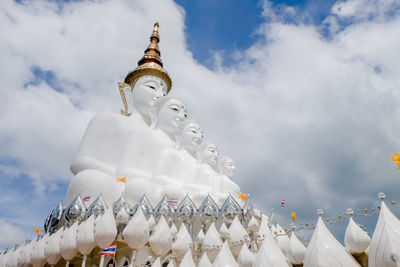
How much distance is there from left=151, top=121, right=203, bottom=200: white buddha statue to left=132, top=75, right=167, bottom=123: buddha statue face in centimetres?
210

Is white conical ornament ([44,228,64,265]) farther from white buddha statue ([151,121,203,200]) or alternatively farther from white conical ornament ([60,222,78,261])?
white buddha statue ([151,121,203,200])

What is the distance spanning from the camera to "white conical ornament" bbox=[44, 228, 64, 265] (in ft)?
31.6

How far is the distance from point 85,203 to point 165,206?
291 cm

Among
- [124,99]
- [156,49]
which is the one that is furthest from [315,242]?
[156,49]

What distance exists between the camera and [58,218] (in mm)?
10773

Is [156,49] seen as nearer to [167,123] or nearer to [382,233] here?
[167,123]

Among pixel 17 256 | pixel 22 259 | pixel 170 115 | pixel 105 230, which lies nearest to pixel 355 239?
pixel 105 230

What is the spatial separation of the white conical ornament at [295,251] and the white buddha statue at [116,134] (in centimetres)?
704

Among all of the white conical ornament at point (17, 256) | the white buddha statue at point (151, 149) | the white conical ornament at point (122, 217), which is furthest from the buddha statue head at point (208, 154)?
the white conical ornament at point (17, 256)

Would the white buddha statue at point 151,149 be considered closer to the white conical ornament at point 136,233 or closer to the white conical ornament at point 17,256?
the white conical ornament at point 136,233

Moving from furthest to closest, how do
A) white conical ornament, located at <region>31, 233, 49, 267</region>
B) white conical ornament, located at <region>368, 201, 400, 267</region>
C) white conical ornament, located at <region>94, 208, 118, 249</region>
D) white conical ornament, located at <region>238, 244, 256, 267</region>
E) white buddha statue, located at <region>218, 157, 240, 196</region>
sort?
white buddha statue, located at <region>218, 157, 240, 196</region>
white conical ornament, located at <region>31, 233, 49, 267</region>
white conical ornament, located at <region>94, 208, 118, 249</region>
white conical ornament, located at <region>238, 244, 256, 267</region>
white conical ornament, located at <region>368, 201, 400, 267</region>

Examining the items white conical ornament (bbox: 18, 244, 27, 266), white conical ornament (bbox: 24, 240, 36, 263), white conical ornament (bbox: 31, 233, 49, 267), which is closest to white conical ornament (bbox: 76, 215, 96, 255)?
white conical ornament (bbox: 31, 233, 49, 267)

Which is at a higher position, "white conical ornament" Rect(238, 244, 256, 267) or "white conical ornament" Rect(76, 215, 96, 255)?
"white conical ornament" Rect(76, 215, 96, 255)

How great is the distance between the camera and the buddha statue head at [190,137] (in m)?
15.3
